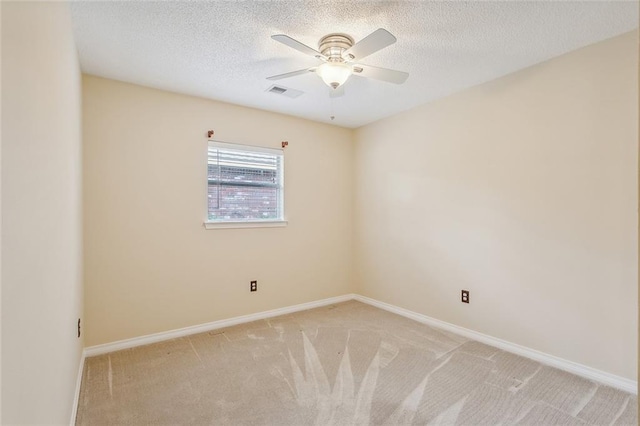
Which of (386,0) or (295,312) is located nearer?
(386,0)

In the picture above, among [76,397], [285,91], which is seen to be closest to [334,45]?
[285,91]

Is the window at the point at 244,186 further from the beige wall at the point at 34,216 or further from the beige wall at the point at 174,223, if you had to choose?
the beige wall at the point at 34,216

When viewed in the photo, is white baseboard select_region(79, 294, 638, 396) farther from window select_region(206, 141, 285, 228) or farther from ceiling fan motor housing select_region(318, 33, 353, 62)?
ceiling fan motor housing select_region(318, 33, 353, 62)

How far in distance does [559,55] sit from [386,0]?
1.56 meters

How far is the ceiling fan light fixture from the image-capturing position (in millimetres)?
2119

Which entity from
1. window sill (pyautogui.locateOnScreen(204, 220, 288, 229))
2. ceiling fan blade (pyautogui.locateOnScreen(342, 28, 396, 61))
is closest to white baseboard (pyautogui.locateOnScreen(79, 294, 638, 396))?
window sill (pyautogui.locateOnScreen(204, 220, 288, 229))

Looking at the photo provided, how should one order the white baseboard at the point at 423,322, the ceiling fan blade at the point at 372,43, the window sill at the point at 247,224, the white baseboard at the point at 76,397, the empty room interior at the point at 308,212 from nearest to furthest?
1. the empty room interior at the point at 308,212
2. the ceiling fan blade at the point at 372,43
3. the white baseboard at the point at 76,397
4. the white baseboard at the point at 423,322
5. the window sill at the point at 247,224

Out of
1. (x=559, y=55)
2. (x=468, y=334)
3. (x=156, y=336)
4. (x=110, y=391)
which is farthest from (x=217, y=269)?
(x=559, y=55)

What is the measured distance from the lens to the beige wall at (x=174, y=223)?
9.00 feet

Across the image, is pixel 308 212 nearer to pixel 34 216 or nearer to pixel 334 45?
pixel 334 45

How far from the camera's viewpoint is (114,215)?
279 centimetres

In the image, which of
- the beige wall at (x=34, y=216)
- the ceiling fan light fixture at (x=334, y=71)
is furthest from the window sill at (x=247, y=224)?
the ceiling fan light fixture at (x=334, y=71)

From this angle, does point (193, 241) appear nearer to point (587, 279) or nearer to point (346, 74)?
point (346, 74)

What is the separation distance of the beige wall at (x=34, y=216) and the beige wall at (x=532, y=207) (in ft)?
9.92
